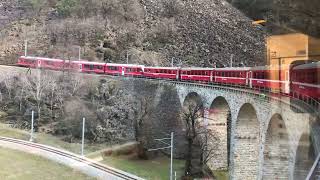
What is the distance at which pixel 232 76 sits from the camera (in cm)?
910

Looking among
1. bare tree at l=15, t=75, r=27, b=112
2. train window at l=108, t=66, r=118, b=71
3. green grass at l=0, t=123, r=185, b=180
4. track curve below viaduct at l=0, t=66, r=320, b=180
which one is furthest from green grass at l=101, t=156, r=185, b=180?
train window at l=108, t=66, r=118, b=71

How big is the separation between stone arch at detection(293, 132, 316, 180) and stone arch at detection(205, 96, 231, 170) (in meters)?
6.78

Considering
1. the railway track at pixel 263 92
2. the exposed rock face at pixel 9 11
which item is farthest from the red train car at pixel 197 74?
the exposed rock face at pixel 9 11

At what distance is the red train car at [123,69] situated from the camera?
43.9ft

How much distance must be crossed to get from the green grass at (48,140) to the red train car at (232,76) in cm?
290

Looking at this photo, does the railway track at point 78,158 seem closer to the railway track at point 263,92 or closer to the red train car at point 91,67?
the railway track at point 263,92

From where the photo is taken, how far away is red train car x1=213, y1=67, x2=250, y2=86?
7.86 m

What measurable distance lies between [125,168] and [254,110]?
8.35ft

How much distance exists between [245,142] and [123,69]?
5.65 meters

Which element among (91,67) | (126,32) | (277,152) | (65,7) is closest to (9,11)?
(65,7)

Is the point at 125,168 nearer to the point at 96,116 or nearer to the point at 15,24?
the point at 96,116

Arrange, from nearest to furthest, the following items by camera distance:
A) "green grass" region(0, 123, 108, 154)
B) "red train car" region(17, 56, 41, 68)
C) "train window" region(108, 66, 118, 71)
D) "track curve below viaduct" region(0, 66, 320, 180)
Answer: "track curve below viaduct" region(0, 66, 320, 180), "green grass" region(0, 123, 108, 154), "red train car" region(17, 56, 41, 68), "train window" region(108, 66, 118, 71)

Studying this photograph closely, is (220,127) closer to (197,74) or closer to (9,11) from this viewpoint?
(197,74)

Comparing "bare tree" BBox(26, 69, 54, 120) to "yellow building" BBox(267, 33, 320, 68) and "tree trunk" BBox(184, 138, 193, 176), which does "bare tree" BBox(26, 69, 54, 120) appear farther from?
"yellow building" BBox(267, 33, 320, 68)
